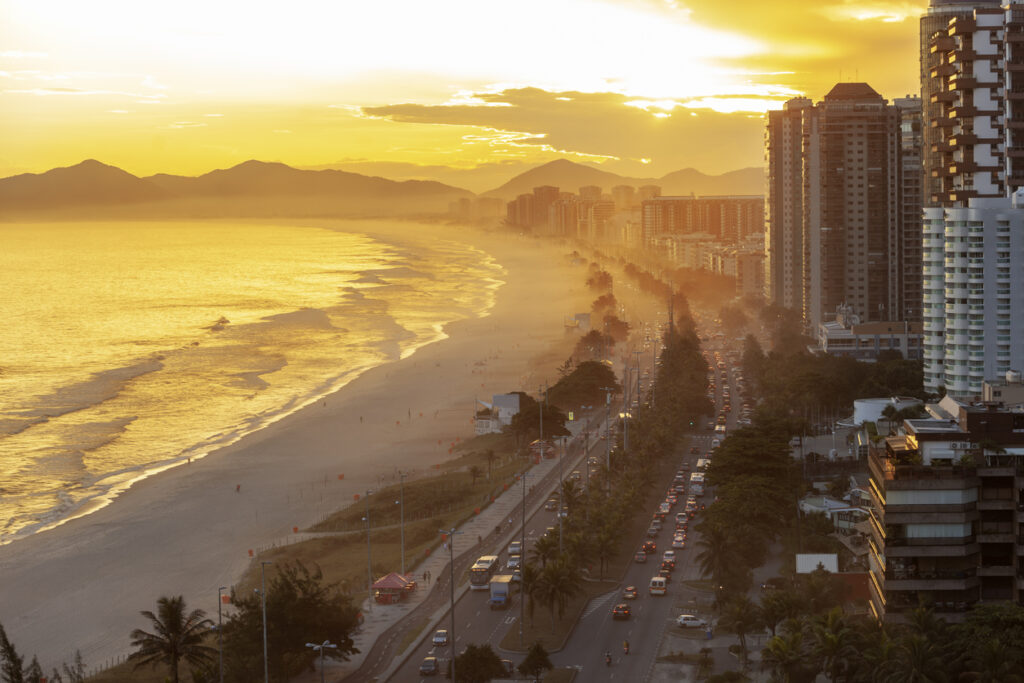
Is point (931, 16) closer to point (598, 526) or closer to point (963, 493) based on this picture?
point (598, 526)

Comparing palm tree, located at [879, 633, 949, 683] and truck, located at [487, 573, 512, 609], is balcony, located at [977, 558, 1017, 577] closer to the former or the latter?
palm tree, located at [879, 633, 949, 683]

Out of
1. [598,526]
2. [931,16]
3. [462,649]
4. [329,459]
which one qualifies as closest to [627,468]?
[598,526]

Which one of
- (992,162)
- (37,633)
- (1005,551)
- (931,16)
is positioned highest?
(931,16)

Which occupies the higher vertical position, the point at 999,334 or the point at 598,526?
the point at 999,334

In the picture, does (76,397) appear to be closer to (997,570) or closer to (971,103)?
(971,103)

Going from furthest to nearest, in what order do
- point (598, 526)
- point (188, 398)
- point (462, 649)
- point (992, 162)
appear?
1. point (188, 398)
2. point (992, 162)
3. point (598, 526)
4. point (462, 649)

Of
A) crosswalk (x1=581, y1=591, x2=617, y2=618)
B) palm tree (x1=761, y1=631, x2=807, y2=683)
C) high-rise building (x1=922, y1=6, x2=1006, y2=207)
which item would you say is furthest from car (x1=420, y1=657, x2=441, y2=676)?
high-rise building (x1=922, y1=6, x2=1006, y2=207)
